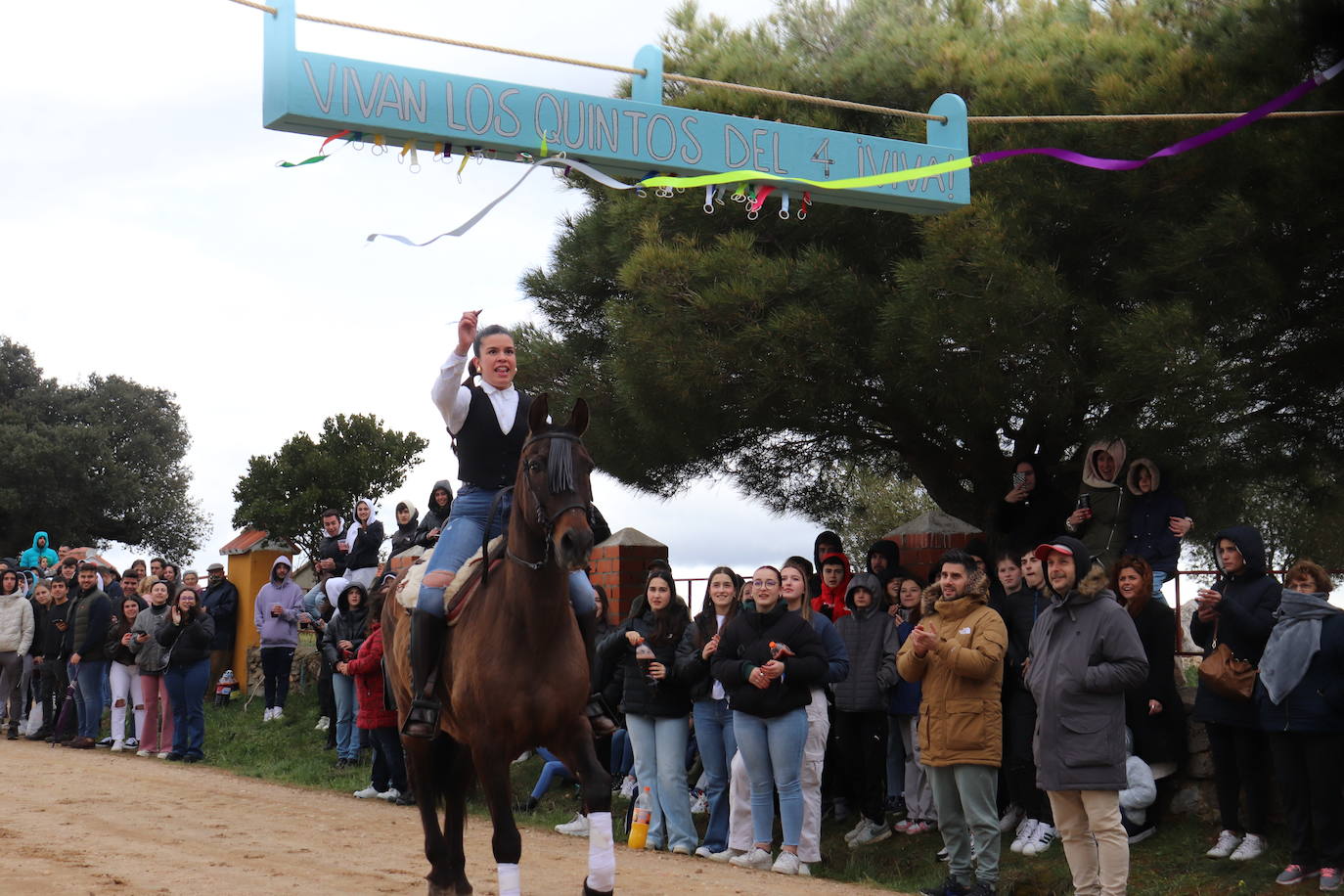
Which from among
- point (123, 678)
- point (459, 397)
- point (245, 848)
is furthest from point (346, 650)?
point (459, 397)

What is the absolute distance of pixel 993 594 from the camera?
10.2 m

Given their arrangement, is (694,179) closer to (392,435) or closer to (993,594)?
(993,594)

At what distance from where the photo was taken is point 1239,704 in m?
8.34

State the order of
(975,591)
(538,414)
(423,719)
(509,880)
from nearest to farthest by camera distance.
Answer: (509,880)
(538,414)
(423,719)
(975,591)

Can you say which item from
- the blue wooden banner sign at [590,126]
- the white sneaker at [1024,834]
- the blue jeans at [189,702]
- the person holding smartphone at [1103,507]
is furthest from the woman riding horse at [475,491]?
the blue jeans at [189,702]

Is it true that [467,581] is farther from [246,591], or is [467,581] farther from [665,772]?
[246,591]

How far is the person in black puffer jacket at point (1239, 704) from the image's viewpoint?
8273 mm

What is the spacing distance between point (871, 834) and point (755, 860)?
1042 mm

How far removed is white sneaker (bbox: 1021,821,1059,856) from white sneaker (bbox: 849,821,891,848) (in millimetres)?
1261

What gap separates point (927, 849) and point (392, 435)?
45.2 m

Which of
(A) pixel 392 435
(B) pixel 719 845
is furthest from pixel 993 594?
(A) pixel 392 435

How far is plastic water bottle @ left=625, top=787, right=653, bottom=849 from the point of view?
10.1 metres

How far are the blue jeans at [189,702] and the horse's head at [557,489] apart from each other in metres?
9.93

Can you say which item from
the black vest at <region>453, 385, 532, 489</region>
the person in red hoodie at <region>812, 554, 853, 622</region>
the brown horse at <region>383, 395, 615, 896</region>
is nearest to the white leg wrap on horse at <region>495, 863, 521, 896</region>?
the brown horse at <region>383, 395, 615, 896</region>
